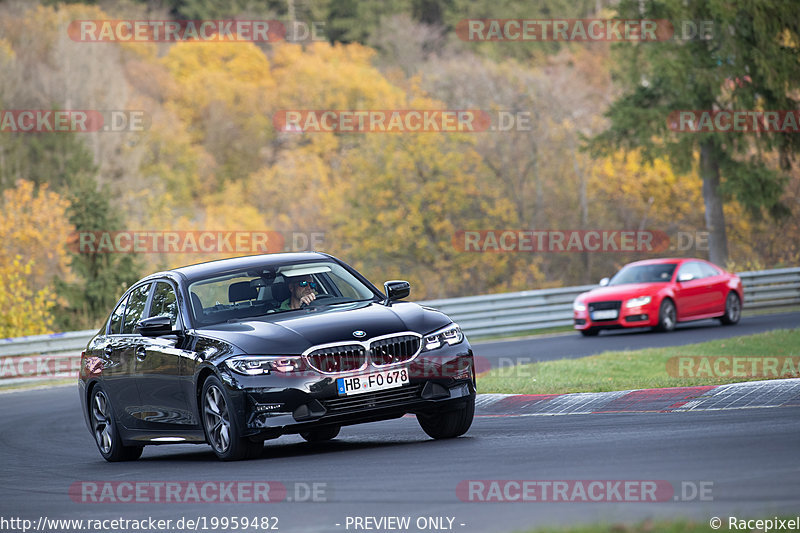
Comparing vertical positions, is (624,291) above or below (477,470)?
below

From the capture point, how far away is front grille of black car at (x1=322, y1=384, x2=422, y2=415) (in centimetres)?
980

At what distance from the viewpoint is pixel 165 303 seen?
1147 cm

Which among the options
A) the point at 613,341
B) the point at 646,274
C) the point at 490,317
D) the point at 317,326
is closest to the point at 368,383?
the point at 317,326

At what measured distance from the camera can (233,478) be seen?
9227mm

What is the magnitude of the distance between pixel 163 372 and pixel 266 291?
3.73ft

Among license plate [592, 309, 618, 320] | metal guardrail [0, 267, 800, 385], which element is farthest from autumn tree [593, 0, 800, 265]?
license plate [592, 309, 618, 320]

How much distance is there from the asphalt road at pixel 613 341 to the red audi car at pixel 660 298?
29 centimetres

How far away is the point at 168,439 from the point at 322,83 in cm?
7095

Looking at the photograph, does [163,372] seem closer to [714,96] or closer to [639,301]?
[639,301]

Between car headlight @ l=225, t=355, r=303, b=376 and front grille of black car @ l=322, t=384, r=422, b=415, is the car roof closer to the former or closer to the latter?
car headlight @ l=225, t=355, r=303, b=376

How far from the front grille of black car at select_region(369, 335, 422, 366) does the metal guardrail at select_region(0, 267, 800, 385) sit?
1644 centimetres

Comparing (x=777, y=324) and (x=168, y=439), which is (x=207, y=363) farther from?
(x=777, y=324)

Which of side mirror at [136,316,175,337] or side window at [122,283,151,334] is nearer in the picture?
side mirror at [136,316,175,337]

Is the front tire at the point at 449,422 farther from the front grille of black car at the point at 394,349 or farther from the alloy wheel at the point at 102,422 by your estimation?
the alloy wheel at the point at 102,422
